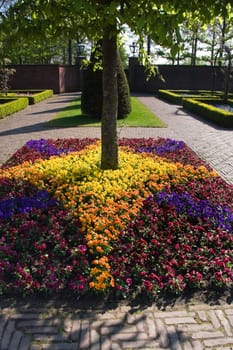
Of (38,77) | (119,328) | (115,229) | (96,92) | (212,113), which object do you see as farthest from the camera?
(38,77)

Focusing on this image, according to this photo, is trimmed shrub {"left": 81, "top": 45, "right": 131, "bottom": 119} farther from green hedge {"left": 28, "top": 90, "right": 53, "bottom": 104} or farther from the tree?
green hedge {"left": 28, "top": 90, "right": 53, "bottom": 104}

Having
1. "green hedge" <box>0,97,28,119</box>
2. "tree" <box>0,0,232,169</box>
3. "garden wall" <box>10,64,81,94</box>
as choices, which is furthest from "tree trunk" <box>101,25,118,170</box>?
"garden wall" <box>10,64,81,94</box>

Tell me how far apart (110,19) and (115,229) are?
2.17m

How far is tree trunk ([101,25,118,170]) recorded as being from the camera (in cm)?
471

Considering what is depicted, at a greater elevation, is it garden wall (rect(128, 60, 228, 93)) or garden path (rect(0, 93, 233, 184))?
garden wall (rect(128, 60, 228, 93))

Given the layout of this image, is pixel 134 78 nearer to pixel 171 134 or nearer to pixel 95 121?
pixel 95 121

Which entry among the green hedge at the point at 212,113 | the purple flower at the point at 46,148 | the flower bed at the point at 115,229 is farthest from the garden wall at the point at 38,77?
the flower bed at the point at 115,229

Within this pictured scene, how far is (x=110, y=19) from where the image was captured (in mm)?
3309

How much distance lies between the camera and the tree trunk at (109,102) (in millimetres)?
4711

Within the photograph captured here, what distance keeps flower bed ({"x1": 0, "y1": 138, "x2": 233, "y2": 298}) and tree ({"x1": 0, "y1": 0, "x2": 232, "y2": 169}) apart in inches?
35.1

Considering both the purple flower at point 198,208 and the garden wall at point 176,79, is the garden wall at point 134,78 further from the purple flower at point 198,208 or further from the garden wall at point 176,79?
the purple flower at point 198,208

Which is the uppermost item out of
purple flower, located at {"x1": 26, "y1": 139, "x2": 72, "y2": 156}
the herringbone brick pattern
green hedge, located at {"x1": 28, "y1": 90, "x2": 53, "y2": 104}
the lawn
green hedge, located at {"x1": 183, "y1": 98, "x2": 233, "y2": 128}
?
green hedge, located at {"x1": 28, "y1": 90, "x2": 53, "y2": 104}

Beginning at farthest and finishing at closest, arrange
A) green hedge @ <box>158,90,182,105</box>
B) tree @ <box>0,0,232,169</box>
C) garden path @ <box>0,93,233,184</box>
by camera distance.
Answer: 1. green hedge @ <box>158,90,182,105</box>
2. garden path @ <box>0,93,233,184</box>
3. tree @ <box>0,0,232,169</box>

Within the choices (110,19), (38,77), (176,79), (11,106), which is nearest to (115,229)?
(110,19)
